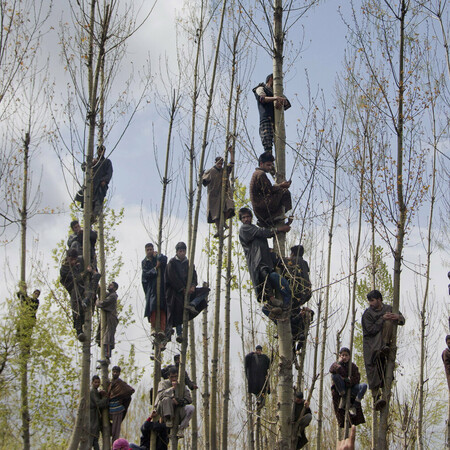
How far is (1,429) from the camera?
15648 millimetres

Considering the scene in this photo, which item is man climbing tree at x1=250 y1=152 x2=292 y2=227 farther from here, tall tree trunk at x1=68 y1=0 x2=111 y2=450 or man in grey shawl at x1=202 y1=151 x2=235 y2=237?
man in grey shawl at x1=202 y1=151 x2=235 y2=237

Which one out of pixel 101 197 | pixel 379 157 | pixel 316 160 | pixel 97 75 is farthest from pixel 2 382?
pixel 379 157

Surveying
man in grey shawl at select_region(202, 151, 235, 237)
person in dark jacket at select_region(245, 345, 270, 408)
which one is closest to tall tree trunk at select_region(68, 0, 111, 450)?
man in grey shawl at select_region(202, 151, 235, 237)

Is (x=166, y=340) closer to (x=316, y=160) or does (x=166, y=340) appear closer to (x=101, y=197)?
(x=101, y=197)

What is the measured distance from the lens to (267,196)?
873 centimetres

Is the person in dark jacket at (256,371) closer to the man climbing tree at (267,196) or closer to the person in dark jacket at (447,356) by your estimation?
the person in dark jacket at (447,356)

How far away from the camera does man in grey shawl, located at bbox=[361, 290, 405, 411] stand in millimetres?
9852

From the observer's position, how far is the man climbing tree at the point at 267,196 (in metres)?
8.63

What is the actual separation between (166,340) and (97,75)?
5114 millimetres

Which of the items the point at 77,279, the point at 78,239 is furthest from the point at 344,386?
the point at 78,239

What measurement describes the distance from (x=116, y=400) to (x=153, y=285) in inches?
89.1

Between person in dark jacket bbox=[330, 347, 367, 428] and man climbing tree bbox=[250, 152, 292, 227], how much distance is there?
9.75 feet

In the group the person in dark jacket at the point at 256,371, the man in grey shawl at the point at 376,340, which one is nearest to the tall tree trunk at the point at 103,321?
the person in dark jacket at the point at 256,371

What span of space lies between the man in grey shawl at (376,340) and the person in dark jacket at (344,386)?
402mm
